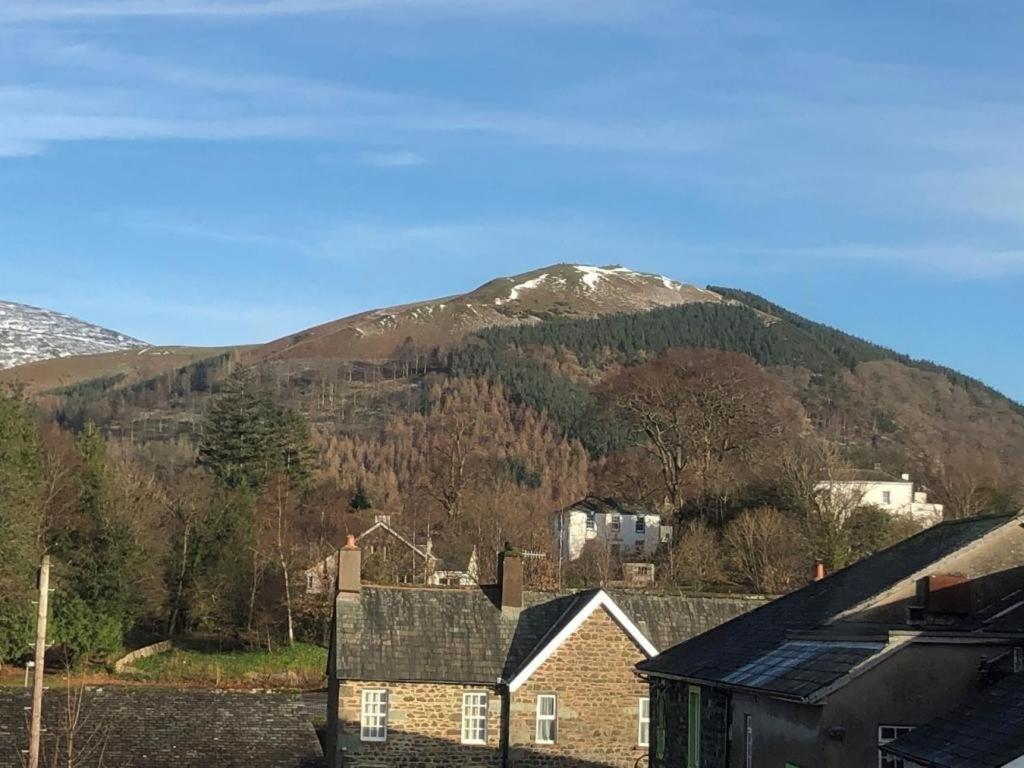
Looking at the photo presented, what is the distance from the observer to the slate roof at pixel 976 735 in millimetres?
15531

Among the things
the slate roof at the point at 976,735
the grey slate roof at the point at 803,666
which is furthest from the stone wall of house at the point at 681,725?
the slate roof at the point at 976,735

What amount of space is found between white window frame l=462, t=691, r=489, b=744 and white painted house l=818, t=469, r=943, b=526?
36008 millimetres

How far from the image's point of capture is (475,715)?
3612 centimetres

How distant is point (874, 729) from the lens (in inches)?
748

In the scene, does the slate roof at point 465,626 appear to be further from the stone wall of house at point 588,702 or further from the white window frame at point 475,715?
the stone wall of house at point 588,702

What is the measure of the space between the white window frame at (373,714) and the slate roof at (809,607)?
996 centimetres

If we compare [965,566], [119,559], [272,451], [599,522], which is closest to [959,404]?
[599,522]

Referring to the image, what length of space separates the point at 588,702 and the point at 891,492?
62.9 metres

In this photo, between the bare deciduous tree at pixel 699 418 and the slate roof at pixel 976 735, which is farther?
the bare deciduous tree at pixel 699 418

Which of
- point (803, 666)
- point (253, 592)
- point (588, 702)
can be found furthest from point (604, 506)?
point (803, 666)

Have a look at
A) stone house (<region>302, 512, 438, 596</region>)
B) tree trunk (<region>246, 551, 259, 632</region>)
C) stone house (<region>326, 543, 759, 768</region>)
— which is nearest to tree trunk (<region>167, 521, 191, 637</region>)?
tree trunk (<region>246, 551, 259, 632</region>)

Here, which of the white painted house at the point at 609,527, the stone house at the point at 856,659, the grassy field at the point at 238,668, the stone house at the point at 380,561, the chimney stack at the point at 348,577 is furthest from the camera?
the white painted house at the point at 609,527

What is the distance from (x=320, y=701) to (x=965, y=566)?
3044 cm

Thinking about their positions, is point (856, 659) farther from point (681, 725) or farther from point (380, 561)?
point (380, 561)
